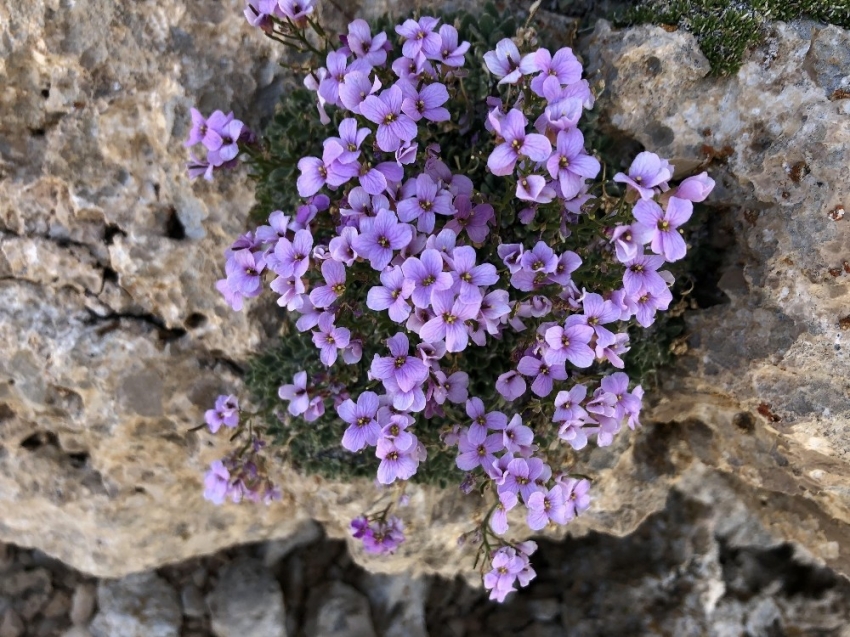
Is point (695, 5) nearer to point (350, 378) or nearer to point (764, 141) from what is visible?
point (764, 141)

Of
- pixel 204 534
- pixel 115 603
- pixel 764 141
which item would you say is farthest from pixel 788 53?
pixel 115 603

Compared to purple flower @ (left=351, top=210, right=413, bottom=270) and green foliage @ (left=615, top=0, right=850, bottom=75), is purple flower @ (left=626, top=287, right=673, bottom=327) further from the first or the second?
green foliage @ (left=615, top=0, right=850, bottom=75)

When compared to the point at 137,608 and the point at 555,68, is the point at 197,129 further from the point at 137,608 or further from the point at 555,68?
the point at 137,608

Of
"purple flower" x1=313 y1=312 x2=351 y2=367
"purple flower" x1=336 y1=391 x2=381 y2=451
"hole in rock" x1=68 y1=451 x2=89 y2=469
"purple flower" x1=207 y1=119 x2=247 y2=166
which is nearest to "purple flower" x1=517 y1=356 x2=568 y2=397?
"purple flower" x1=336 y1=391 x2=381 y2=451

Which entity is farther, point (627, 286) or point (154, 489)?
point (154, 489)

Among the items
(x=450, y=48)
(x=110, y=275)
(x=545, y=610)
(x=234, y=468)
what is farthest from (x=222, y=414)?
(x=545, y=610)

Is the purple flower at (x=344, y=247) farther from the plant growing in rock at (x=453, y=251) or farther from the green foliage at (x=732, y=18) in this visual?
the green foliage at (x=732, y=18)

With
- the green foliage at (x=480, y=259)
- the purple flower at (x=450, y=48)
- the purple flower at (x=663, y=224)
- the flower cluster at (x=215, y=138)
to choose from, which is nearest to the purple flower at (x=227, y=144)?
the flower cluster at (x=215, y=138)
